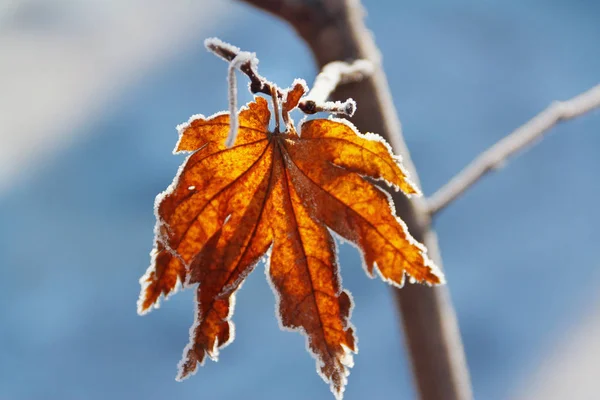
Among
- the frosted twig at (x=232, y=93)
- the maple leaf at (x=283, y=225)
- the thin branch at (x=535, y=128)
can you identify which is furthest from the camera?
the thin branch at (x=535, y=128)

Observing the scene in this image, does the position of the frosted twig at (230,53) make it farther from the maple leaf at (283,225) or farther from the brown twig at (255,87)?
the maple leaf at (283,225)

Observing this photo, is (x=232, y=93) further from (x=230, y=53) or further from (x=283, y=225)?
(x=283, y=225)

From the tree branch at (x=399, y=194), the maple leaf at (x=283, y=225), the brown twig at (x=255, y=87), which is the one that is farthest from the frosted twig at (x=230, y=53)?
the tree branch at (x=399, y=194)

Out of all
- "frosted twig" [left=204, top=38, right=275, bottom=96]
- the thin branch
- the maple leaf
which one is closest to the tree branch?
the thin branch

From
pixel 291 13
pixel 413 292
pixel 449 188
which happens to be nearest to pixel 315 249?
pixel 413 292

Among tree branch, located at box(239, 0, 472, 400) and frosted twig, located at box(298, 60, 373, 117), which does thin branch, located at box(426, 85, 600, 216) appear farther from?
frosted twig, located at box(298, 60, 373, 117)
